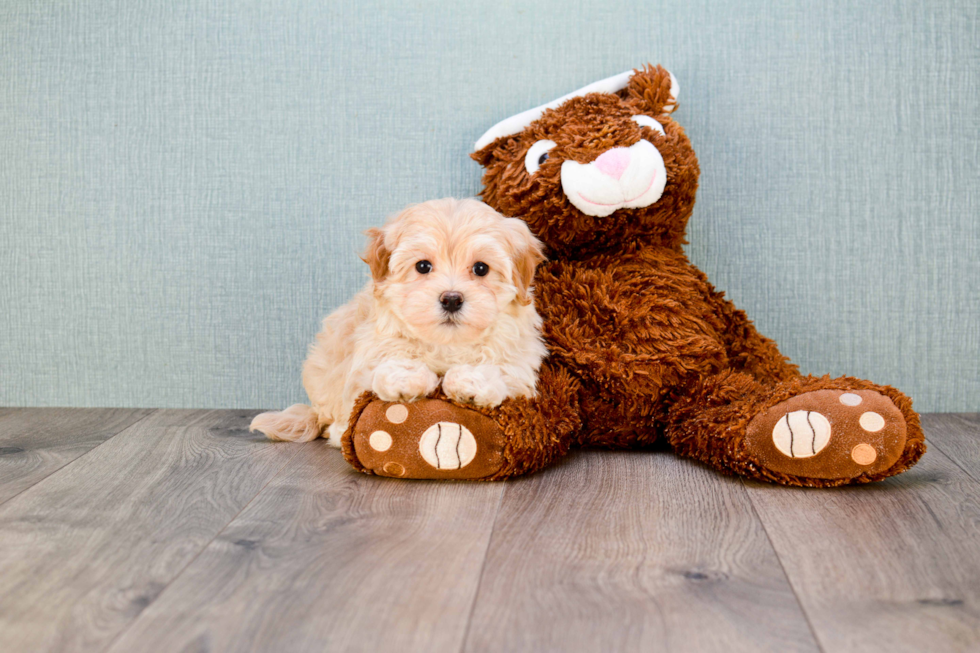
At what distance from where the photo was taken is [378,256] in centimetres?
137

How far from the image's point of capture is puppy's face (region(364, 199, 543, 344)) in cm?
129

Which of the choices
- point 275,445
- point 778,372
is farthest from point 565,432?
point 275,445

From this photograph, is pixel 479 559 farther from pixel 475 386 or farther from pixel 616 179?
pixel 616 179

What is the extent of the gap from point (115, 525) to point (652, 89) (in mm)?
1340

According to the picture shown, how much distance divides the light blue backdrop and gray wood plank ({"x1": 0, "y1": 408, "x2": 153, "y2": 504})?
0.16 meters

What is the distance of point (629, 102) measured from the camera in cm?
167

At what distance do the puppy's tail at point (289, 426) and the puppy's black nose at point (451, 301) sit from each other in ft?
1.91

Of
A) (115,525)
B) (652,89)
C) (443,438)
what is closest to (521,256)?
(443,438)

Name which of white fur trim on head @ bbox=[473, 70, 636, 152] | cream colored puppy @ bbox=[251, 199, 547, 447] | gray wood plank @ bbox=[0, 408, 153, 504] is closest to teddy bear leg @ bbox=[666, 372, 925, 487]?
cream colored puppy @ bbox=[251, 199, 547, 447]

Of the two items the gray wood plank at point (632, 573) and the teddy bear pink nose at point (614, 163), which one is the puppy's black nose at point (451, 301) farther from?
the teddy bear pink nose at point (614, 163)

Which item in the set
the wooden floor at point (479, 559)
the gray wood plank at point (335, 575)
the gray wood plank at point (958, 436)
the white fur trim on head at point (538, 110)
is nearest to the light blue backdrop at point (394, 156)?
the gray wood plank at point (958, 436)

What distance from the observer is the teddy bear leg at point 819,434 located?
127 centimetres

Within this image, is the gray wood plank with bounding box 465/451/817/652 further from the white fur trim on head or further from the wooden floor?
the white fur trim on head

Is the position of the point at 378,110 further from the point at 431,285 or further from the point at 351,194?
the point at 431,285
